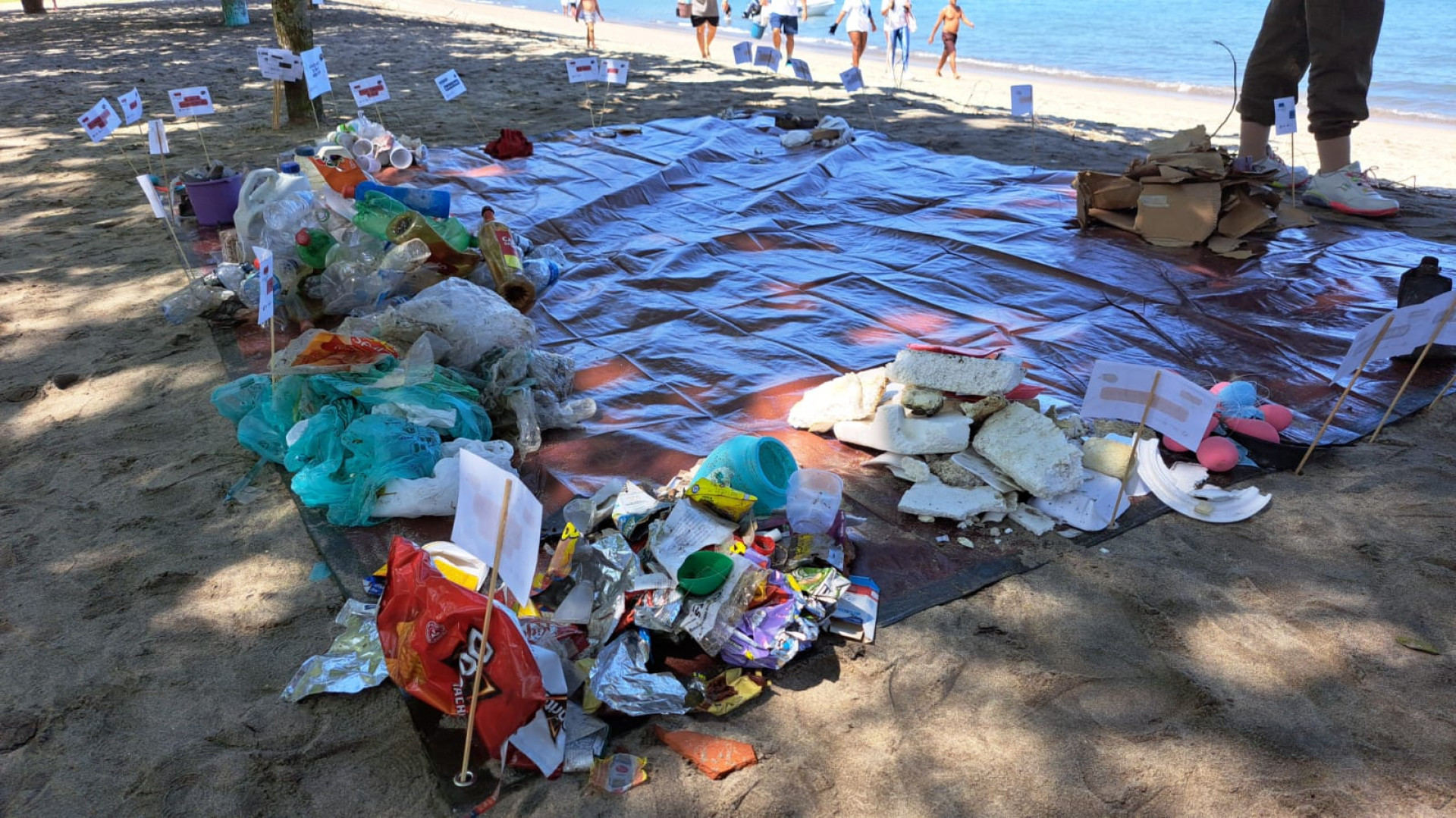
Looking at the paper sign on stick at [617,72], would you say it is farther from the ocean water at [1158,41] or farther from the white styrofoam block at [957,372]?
the ocean water at [1158,41]

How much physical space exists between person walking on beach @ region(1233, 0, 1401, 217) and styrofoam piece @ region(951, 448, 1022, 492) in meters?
2.79

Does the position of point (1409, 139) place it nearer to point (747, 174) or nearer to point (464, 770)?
point (747, 174)

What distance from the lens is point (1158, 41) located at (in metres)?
19.6

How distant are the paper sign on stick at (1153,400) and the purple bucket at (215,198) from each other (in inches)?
171

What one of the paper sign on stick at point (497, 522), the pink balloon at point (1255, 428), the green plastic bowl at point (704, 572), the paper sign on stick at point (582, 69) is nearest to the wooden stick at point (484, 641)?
the paper sign on stick at point (497, 522)

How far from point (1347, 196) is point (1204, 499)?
3.27 meters

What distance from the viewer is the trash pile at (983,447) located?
2354mm

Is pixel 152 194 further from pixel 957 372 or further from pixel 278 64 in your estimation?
pixel 957 372

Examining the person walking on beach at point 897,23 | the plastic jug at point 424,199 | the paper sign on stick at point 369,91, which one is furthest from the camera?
the person walking on beach at point 897,23

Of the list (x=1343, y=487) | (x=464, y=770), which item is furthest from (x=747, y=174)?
(x=464, y=770)

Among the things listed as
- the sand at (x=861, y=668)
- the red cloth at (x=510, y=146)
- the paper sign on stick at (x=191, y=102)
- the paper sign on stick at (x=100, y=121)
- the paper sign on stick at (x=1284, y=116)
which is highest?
the paper sign on stick at (x=191, y=102)

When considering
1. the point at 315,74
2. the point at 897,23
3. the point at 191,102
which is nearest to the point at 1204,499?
the point at 191,102

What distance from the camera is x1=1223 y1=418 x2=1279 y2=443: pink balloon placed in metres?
2.59

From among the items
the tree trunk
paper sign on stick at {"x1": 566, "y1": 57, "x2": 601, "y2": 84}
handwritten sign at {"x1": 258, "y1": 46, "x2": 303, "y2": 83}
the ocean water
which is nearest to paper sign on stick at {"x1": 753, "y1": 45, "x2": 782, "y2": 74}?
paper sign on stick at {"x1": 566, "y1": 57, "x2": 601, "y2": 84}
